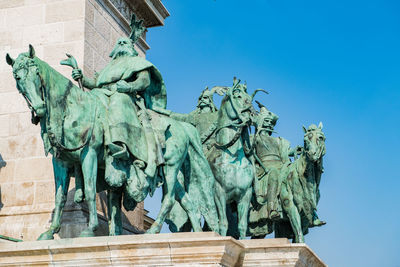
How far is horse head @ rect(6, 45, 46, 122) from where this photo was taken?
31.9ft

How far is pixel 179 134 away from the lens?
11.2 m

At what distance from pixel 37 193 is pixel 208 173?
306cm

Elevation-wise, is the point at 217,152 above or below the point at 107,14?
below

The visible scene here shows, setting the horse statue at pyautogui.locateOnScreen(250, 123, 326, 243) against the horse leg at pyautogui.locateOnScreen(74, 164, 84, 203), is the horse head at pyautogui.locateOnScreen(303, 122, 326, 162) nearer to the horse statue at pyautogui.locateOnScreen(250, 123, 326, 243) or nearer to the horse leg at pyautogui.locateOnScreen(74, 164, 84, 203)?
the horse statue at pyautogui.locateOnScreen(250, 123, 326, 243)

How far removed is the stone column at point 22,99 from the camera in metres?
12.3

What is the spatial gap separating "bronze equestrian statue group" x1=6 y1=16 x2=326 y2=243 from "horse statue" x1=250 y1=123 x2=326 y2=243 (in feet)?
0.06

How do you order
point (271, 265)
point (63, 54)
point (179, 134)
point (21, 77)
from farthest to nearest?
1. point (63, 54)
2. point (179, 134)
3. point (271, 265)
4. point (21, 77)

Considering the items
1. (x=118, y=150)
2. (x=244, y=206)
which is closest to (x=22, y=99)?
(x=118, y=150)

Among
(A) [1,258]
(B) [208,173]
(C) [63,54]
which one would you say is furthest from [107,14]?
(A) [1,258]

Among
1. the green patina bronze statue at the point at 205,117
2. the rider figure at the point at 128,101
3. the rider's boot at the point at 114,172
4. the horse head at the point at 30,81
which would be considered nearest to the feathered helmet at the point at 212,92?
the green patina bronze statue at the point at 205,117

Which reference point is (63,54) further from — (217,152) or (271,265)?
(271,265)

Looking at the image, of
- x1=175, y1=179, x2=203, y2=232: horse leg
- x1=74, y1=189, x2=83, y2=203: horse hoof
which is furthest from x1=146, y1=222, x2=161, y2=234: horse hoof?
x1=74, y1=189, x2=83, y2=203: horse hoof

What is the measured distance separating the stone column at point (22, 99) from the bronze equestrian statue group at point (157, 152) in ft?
3.55

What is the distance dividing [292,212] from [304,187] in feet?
1.68
